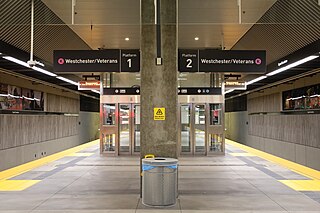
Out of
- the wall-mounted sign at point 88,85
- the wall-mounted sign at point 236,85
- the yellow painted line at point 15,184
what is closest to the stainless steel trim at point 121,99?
the wall-mounted sign at point 88,85

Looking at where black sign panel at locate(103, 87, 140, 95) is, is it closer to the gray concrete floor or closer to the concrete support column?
the gray concrete floor

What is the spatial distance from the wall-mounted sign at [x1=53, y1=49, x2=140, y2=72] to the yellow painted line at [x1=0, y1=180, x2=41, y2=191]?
299 cm

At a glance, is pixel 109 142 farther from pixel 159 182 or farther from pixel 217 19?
pixel 159 182

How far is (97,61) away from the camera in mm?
7949

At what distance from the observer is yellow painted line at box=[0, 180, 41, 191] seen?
25.4ft

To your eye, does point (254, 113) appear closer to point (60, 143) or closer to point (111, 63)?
point (60, 143)

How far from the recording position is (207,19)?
343 inches

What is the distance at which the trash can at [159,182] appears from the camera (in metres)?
6.11

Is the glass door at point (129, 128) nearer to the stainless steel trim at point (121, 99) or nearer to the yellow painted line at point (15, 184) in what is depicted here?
the stainless steel trim at point (121, 99)

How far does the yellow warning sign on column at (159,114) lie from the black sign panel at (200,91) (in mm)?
7750

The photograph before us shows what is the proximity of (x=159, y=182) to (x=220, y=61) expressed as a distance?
12.0 ft

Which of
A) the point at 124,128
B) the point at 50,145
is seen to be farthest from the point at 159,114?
the point at 50,145

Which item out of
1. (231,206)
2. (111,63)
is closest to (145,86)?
(111,63)

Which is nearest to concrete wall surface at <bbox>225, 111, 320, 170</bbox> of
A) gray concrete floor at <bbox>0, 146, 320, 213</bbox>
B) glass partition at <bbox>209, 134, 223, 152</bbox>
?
gray concrete floor at <bbox>0, 146, 320, 213</bbox>
